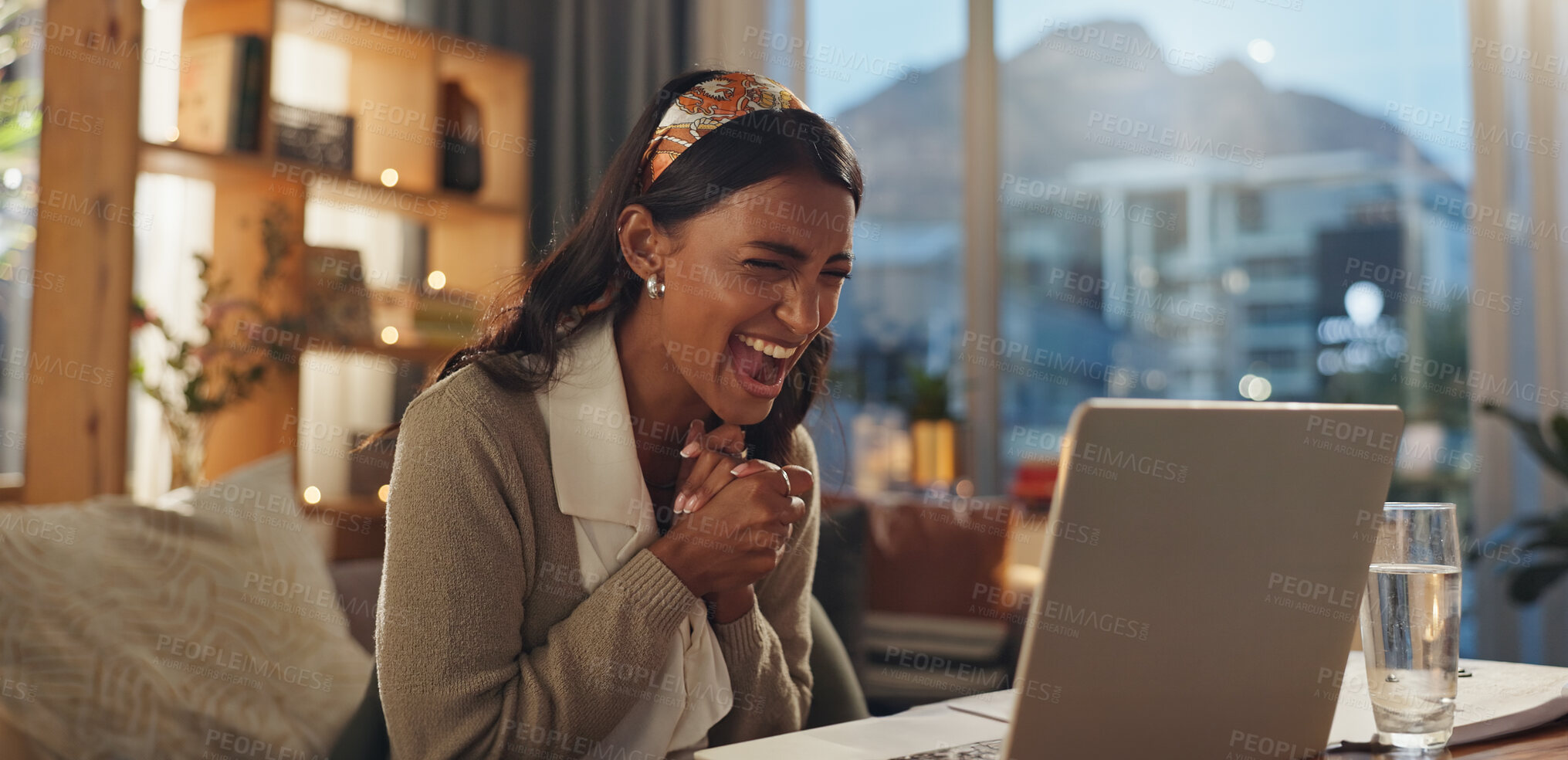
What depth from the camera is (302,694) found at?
59.7 inches

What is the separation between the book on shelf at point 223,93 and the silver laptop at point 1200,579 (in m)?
2.49

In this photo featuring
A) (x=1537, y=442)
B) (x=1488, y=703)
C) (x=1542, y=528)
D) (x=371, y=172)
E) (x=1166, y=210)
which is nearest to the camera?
(x=1488, y=703)

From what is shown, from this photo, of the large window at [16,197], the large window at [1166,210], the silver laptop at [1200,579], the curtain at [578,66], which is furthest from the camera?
the curtain at [578,66]

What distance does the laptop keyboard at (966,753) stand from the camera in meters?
0.91

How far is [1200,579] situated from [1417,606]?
0.24 metres

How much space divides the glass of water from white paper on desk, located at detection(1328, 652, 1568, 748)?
0.06 meters

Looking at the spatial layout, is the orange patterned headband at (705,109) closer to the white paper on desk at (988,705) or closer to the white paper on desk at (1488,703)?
the white paper on desk at (988,705)

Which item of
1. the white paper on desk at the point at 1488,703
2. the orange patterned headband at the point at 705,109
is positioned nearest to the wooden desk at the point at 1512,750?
the white paper on desk at the point at 1488,703

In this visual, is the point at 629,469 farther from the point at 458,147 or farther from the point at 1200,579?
the point at 458,147

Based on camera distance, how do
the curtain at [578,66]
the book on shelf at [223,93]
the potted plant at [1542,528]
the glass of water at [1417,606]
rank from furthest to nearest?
the curtain at [578,66] → the book on shelf at [223,93] → the potted plant at [1542,528] → the glass of water at [1417,606]

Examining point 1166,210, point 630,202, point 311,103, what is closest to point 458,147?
point 311,103

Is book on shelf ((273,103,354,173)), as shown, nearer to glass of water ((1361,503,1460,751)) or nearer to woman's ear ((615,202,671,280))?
woman's ear ((615,202,671,280))

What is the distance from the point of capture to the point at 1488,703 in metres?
1.04

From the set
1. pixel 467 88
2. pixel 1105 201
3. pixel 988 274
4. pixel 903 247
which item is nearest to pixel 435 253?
pixel 467 88
